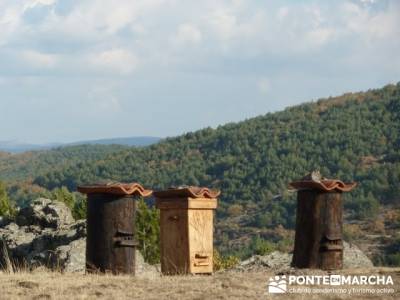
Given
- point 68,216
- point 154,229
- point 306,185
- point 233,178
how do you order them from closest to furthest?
point 306,185 < point 68,216 < point 154,229 < point 233,178

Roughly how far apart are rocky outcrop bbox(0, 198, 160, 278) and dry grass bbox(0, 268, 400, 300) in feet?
14.1

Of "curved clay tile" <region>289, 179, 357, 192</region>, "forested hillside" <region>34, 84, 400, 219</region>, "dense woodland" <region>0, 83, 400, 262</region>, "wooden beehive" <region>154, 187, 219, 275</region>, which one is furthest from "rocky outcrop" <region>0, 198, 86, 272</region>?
"forested hillside" <region>34, 84, 400, 219</region>

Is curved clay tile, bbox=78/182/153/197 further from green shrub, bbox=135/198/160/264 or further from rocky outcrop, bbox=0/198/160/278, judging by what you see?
green shrub, bbox=135/198/160/264

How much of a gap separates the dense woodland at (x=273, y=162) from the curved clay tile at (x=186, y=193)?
41943mm

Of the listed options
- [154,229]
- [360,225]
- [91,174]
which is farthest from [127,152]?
[154,229]

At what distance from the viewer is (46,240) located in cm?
2189

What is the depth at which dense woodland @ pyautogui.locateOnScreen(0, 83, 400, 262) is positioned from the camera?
70.9 meters

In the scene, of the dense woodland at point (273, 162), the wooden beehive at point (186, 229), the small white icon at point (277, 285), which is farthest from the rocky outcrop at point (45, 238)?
the dense woodland at point (273, 162)

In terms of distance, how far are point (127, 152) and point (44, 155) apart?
72.4 meters

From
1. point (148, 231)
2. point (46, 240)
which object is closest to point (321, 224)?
point (46, 240)

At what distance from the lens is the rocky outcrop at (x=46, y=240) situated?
19328 millimetres

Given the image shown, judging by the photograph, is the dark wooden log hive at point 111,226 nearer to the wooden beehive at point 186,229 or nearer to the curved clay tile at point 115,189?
the curved clay tile at point 115,189

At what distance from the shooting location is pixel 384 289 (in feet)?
43.0

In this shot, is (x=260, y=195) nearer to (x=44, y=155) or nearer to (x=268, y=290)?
(x=268, y=290)
